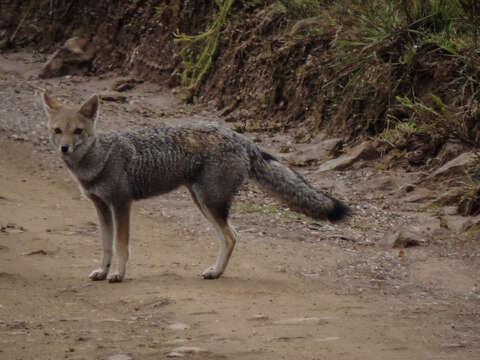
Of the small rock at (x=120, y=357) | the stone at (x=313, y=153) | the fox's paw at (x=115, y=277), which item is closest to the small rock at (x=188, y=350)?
the small rock at (x=120, y=357)

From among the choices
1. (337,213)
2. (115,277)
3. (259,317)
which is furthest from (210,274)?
(259,317)

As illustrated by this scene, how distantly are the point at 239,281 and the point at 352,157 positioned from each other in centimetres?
423

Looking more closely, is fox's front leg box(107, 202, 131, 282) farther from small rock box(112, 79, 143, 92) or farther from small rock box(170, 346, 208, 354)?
small rock box(112, 79, 143, 92)

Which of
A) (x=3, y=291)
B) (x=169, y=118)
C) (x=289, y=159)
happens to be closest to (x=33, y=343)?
(x=3, y=291)

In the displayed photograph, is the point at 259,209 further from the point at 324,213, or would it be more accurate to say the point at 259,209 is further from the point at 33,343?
the point at 33,343

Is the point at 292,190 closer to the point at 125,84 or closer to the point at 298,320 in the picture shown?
the point at 298,320

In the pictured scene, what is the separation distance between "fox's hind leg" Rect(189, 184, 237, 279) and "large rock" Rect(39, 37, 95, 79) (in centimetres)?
976

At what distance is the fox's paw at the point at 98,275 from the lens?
5.70 m

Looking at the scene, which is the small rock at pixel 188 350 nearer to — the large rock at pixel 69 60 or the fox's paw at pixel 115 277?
the fox's paw at pixel 115 277

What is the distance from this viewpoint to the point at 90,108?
5680mm

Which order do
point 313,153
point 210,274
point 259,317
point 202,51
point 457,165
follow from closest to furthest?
point 259,317 → point 210,274 → point 457,165 → point 313,153 → point 202,51

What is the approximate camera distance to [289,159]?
9977 mm

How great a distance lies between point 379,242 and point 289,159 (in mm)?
3107

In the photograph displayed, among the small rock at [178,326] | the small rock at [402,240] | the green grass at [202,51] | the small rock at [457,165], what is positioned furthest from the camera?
the green grass at [202,51]
